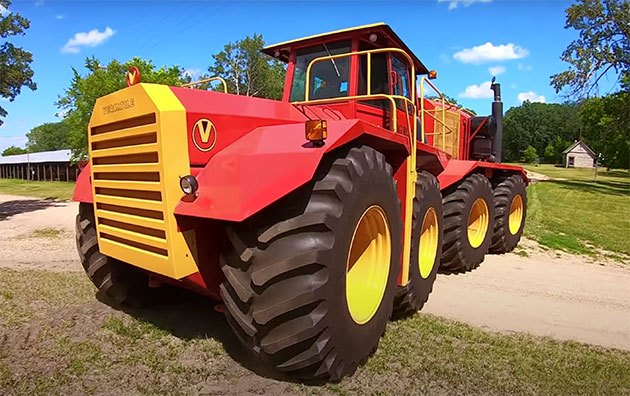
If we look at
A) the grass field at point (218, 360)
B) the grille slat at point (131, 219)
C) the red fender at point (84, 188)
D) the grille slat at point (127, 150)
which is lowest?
the grass field at point (218, 360)

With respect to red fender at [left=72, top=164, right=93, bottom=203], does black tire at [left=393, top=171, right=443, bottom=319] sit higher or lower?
lower

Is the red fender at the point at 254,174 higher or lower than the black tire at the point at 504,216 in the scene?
higher

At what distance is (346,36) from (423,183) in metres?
1.69

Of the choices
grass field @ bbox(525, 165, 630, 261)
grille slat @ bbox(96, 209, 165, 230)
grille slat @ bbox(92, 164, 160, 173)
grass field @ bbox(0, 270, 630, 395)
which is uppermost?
grille slat @ bbox(92, 164, 160, 173)

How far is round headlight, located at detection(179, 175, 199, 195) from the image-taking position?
2.96 metres

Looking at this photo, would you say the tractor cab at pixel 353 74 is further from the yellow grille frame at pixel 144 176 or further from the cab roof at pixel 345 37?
the yellow grille frame at pixel 144 176

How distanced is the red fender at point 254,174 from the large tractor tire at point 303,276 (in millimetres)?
194

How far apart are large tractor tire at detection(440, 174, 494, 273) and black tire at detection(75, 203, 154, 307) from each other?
398cm

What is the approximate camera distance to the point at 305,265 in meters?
2.80

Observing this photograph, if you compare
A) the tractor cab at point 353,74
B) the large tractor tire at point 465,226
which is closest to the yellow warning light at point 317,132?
the tractor cab at point 353,74

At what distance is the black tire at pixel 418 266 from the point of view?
4.46 m

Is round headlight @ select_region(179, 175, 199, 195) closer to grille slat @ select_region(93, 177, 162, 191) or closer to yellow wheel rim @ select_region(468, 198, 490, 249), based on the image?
grille slat @ select_region(93, 177, 162, 191)

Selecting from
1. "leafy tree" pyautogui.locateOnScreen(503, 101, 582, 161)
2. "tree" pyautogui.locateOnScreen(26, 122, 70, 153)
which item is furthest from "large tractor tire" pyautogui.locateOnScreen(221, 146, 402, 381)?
"tree" pyautogui.locateOnScreen(26, 122, 70, 153)

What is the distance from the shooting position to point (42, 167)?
48.9 metres
